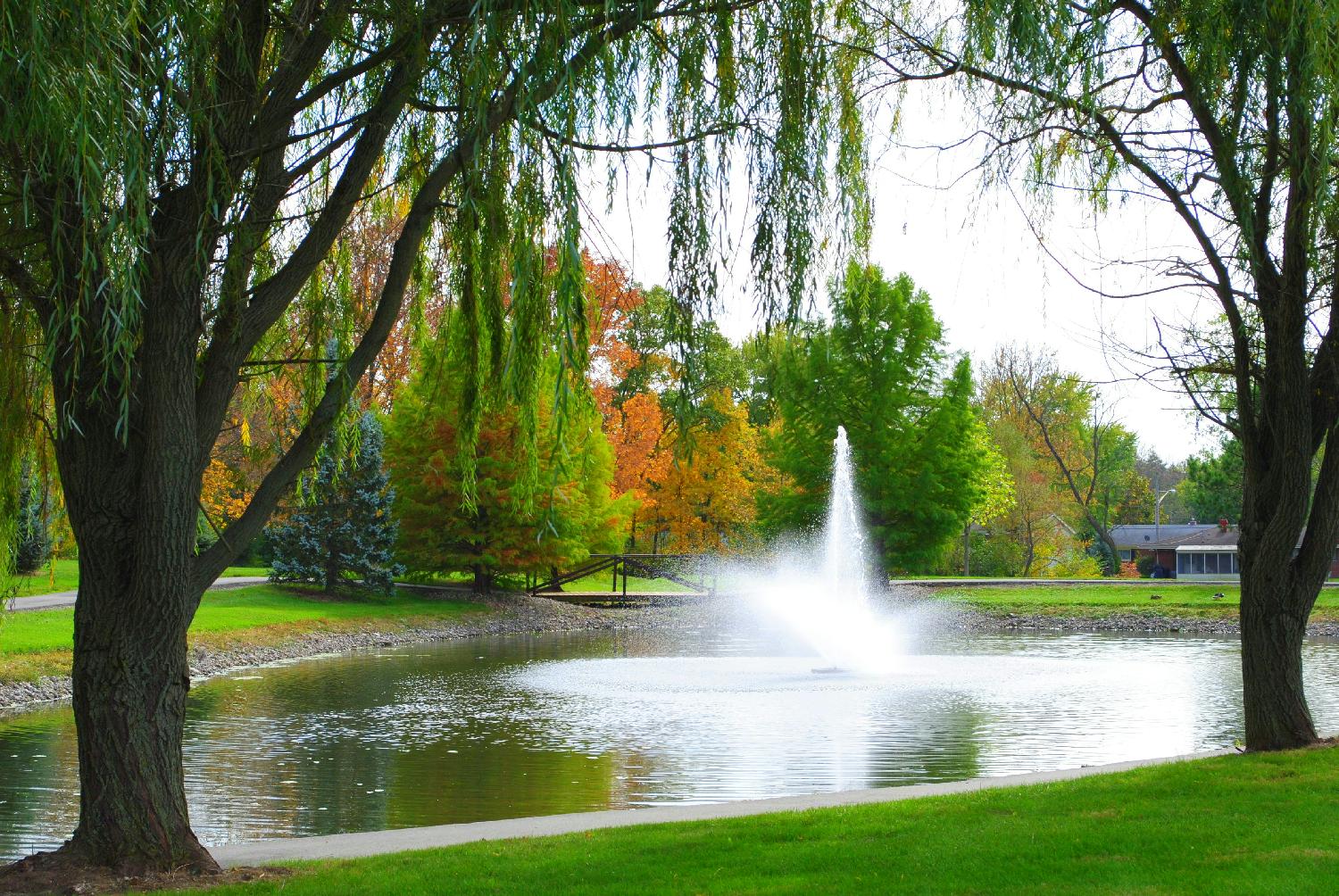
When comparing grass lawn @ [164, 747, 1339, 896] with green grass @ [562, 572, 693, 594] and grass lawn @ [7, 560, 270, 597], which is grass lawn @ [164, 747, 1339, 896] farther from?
green grass @ [562, 572, 693, 594]

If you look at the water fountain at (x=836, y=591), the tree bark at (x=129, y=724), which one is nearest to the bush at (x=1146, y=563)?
the water fountain at (x=836, y=591)

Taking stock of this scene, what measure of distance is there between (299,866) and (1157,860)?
4.19 m

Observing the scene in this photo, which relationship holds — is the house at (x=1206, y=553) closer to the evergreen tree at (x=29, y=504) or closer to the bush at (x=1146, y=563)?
the bush at (x=1146, y=563)

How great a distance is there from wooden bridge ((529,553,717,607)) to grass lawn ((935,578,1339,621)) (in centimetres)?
750

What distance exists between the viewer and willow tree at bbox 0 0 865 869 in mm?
5367

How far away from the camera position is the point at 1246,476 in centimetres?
899

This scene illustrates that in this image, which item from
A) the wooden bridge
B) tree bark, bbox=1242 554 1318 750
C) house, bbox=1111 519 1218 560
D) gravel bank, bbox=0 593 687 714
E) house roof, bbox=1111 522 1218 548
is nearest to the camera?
tree bark, bbox=1242 554 1318 750

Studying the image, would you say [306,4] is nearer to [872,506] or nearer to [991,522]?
[872,506]

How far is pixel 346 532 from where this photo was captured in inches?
1150

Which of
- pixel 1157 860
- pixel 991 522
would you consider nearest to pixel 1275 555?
pixel 1157 860

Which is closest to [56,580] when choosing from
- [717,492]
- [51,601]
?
[51,601]

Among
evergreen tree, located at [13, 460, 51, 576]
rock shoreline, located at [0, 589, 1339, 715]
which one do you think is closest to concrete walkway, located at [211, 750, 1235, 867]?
evergreen tree, located at [13, 460, 51, 576]

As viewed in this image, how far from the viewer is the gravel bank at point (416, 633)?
16.5 meters

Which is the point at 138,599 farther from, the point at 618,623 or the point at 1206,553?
the point at 1206,553
